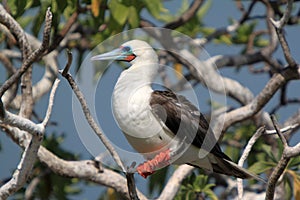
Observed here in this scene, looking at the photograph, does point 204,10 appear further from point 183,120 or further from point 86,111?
point 86,111

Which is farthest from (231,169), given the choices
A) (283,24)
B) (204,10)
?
(204,10)

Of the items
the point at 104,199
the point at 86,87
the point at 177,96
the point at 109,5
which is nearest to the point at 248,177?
the point at 177,96

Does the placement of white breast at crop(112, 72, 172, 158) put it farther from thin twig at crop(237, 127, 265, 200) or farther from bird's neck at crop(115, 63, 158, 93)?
thin twig at crop(237, 127, 265, 200)

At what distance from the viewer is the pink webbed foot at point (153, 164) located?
5.53m

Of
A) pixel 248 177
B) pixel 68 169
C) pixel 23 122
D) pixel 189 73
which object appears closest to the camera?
pixel 23 122

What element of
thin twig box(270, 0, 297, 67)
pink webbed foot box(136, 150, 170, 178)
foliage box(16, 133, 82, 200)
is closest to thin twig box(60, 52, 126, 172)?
pink webbed foot box(136, 150, 170, 178)

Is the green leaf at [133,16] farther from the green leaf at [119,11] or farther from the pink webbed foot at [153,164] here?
the pink webbed foot at [153,164]

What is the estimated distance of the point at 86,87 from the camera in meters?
5.81

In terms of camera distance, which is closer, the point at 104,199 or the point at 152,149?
the point at 152,149

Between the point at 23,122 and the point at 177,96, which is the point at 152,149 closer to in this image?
the point at 177,96

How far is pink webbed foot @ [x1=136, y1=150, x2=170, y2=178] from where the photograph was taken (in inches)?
218

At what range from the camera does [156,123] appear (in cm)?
570

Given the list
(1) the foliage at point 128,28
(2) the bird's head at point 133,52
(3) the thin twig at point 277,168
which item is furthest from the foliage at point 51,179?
(3) the thin twig at point 277,168

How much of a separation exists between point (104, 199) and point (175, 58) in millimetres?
1732
